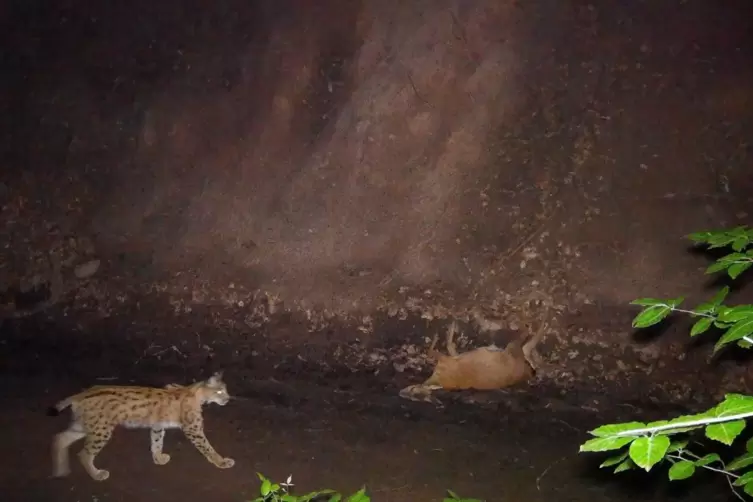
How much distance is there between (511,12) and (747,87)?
1.10 meters

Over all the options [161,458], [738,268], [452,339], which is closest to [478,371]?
[452,339]

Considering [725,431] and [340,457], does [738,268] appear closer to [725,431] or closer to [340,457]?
[725,431]

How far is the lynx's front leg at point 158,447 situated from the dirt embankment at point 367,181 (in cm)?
62

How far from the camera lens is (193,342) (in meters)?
3.04

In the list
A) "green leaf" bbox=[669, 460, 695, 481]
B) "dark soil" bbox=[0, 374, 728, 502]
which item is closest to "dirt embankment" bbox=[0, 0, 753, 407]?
"dark soil" bbox=[0, 374, 728, 502]

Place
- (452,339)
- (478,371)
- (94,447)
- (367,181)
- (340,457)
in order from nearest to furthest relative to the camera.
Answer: (94,447)
(340,457)
(478,371)
(452,339)
(367,181)

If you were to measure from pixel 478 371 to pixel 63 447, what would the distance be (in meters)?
1.62

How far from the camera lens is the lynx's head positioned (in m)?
2.44

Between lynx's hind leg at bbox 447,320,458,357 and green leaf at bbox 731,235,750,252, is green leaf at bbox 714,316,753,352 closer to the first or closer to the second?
green leaf at bbox 731,235,750,252

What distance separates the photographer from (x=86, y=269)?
10.8ft

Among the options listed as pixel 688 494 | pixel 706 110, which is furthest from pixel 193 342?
pixel 706 110

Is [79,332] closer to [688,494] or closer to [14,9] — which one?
[14,9]

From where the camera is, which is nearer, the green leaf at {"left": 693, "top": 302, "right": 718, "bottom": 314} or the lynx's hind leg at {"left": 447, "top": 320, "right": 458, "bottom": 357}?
the green leaf at {"left": 693, "top": 302, "right": 718, "bottom": 314}

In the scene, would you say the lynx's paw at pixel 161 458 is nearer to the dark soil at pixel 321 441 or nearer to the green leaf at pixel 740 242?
the dark soil at pixel 321 441
